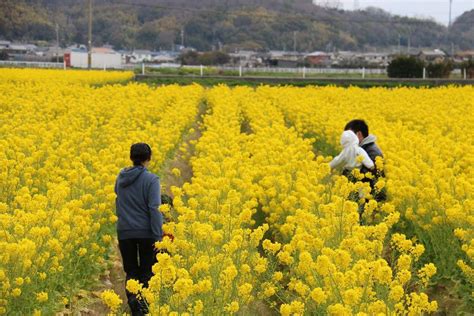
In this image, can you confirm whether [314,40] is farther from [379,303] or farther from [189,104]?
[379,303]

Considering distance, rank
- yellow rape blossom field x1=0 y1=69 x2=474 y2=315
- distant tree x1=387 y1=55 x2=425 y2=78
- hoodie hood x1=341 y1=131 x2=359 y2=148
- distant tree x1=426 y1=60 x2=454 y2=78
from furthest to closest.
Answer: distant tree x1=387 y1=55 x2=425 y2=78 → distant tree x1=426 y1=60 x2=454 y2=78 → hoodie hood x1=341 y1=131 x2=359 y2=148 → yellow rape blossom field x1=0 y1=69 x2=474 y2=315

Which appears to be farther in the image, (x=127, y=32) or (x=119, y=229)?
(x=127, y=32)

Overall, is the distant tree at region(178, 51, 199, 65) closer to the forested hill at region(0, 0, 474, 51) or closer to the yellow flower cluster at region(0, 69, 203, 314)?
the forested hill at region(0, 0, 474, 51)

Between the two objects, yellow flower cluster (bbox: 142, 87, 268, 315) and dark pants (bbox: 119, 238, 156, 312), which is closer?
yellow flower cluster (bbox: 142, 87, 268, 315)

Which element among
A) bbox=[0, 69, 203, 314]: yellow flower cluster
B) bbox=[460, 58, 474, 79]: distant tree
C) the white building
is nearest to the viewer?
bbox=[0, 69, 203, 314]: yellow flower cluster

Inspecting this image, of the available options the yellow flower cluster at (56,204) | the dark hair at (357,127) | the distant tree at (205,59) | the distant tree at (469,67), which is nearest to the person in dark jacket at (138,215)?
the yellow flower cluster at (56,204)

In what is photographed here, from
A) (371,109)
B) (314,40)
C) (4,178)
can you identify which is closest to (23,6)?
(314,40)

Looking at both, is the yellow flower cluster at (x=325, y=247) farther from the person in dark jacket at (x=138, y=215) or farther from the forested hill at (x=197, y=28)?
the forested hill at (x=197, y=28)

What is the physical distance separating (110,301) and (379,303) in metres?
1.64

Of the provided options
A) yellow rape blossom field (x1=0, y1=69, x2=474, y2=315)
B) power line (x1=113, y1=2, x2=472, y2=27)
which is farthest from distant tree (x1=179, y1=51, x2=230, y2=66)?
yellow rape blossom field (x1=0, y1=69, x2=474, y2=315)

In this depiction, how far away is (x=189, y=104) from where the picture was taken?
70.9 ft

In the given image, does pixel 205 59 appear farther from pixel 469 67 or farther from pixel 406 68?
pixel 469 67

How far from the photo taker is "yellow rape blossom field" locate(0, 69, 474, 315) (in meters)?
5.38

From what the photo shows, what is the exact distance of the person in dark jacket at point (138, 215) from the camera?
6.83m
